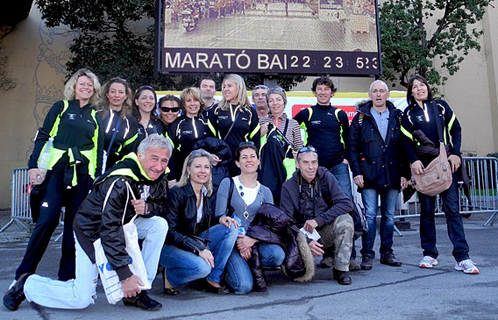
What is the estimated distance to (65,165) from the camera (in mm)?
3295

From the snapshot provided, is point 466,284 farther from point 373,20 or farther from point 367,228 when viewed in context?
point 373,20

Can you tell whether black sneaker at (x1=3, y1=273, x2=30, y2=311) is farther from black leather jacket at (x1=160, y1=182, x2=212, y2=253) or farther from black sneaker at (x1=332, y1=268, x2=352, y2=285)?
black sneaker at (x1=332, y1=268, x2=352, y2=285)

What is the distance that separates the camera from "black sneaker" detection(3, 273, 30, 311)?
2.90 m

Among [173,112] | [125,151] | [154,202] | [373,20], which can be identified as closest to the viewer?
[154,202]

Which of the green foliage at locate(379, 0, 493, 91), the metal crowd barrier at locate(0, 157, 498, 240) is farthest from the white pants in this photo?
the green foliage at locate(379, 0, 493, 91)

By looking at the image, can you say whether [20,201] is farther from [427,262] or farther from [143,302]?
[427,262]

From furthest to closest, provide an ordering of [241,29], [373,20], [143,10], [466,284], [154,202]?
[143,10] → [373,20] → [241,29] → [466,284] → [154,202]

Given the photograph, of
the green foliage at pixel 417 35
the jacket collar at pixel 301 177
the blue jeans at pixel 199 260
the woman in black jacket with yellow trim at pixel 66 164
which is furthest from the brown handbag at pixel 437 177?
the green foliage at pixel 417 35

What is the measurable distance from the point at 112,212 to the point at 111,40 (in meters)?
11.9

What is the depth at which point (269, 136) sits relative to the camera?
169 inches

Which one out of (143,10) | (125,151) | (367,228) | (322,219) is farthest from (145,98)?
(143,10)

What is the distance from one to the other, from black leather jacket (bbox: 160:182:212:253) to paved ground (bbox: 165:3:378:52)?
5.47 metres

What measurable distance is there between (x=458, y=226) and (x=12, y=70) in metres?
13.3

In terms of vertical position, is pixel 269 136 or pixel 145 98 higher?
pixel 145 98
